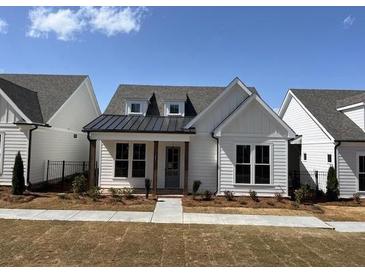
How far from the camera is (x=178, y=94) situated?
21.6 metres

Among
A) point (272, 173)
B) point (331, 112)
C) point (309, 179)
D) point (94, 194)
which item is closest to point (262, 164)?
point (272, 173)

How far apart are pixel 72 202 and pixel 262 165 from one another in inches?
370

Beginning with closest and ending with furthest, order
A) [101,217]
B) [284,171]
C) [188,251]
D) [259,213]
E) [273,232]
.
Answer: [188,251] → [273,232] → [101,217] → [259,213] → [284,171]

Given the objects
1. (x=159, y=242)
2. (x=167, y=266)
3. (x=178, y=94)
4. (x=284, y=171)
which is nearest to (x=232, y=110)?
(x=284, y=171)

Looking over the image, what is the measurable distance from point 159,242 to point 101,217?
384cm

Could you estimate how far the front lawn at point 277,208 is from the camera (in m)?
12.6

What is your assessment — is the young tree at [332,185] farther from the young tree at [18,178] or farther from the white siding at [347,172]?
the young tree at [18,178]

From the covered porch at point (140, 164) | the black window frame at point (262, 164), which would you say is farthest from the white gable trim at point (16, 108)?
the black window frame at point (262, 164)

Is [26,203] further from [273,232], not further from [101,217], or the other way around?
[273,232]

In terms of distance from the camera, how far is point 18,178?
14.7m

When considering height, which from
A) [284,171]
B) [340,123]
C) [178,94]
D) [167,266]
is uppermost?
[178,94]

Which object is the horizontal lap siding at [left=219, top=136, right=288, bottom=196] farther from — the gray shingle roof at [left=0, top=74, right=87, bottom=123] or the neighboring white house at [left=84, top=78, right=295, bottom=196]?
the gray shingle roof at [left=0, top=74, right=87, bottom=123]

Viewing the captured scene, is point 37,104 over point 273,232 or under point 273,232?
over

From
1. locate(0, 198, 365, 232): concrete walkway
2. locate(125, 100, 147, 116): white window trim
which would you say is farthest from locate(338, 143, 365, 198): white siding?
locate(125, 100, 147, 116): white window trim
